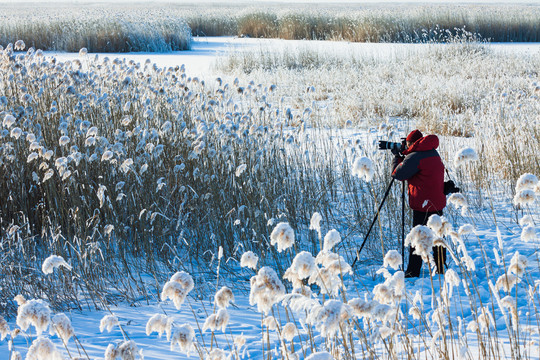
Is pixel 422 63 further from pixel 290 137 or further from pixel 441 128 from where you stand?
pixel 290 137

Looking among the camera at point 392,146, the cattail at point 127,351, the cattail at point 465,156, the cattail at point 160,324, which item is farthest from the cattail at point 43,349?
the camera at point 392,146

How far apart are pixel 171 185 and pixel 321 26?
19.9 meters

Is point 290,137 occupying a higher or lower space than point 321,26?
lower

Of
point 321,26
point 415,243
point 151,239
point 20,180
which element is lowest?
point 151,239

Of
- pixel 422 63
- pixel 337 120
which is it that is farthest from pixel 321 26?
pixel 337 120

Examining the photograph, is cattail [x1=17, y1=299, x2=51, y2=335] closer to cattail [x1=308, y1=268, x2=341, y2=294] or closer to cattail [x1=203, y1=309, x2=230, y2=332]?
cattail [x1=203, y1=309, x2=230, y2=332]

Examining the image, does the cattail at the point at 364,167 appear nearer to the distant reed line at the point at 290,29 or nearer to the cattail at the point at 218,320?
the cattail at the point at 218,320

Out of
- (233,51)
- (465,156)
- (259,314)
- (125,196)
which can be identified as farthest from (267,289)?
(233,51)

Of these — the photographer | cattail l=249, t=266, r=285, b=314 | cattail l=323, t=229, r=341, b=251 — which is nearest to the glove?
the photographer

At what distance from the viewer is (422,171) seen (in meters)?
3.57

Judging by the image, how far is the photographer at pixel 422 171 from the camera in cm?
353

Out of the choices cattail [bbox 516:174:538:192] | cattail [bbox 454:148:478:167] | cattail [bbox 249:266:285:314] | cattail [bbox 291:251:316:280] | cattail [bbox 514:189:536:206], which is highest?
cattail [bbox 454:148:478:167]

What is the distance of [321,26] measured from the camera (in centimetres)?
2330

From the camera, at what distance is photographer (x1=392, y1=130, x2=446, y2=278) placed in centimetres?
353
